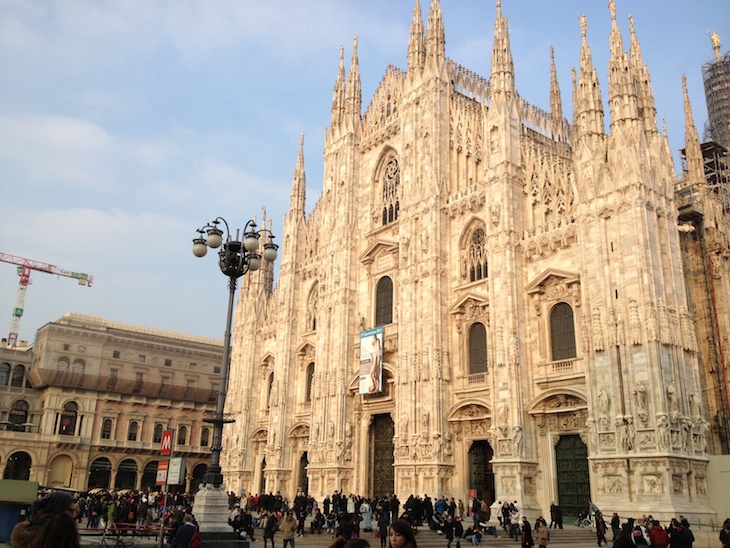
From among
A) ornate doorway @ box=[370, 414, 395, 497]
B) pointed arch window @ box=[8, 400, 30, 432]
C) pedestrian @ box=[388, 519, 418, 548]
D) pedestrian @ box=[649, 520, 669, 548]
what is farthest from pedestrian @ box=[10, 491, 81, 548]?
pointed arch window @ box=[8, 400, 30, 432]

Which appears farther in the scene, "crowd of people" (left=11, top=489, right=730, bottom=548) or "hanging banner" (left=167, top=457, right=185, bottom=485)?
"hanging banner" (left=167, top=457, right=185, bottom=485)

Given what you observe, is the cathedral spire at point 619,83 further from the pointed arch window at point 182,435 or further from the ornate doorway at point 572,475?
the pointed arch window at point 182,435

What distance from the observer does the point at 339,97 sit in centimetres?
4231

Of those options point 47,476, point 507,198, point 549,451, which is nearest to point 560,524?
point 549,451

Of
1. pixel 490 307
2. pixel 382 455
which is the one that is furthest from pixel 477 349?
pixel 382 455

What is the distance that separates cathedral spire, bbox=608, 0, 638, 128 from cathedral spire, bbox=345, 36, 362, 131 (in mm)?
17406

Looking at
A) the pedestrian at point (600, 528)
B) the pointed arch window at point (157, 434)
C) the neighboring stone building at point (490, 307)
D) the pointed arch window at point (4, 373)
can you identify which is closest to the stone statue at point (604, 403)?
the neighboring stone building at point (490, 307)

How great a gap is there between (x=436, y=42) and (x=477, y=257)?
1245cm

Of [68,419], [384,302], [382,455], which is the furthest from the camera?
[68,419]

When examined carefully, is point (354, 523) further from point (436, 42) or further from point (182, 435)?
point (182, 435)

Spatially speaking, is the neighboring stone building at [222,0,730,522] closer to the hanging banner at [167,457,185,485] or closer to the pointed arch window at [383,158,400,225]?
the pointed arch window at [383,158,400,225]

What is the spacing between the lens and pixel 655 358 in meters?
21.5

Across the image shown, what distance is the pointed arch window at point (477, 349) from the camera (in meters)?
29.0

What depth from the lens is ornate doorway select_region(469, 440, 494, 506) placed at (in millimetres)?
27906
